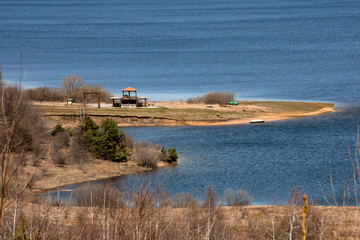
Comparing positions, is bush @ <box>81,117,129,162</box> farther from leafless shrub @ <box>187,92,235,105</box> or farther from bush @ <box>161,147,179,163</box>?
leafless shrub @ <box>187,92,235,105</box>

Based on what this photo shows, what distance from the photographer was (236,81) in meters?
109

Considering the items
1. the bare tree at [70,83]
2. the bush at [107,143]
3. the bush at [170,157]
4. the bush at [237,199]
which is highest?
the bare tree at [70,83]

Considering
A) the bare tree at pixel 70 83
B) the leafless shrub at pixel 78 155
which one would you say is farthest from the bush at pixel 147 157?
the bare tree at pixel 70 83

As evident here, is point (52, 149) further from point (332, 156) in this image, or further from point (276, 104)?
point (276, 104)

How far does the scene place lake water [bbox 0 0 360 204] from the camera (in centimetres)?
3741

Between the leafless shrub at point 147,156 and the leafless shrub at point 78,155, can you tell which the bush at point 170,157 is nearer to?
the leafless shrub at point 147,156

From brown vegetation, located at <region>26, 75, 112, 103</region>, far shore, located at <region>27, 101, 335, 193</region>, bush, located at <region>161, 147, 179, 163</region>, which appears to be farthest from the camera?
brown vegetation, located at <region>26, 75, 112, 103</region>

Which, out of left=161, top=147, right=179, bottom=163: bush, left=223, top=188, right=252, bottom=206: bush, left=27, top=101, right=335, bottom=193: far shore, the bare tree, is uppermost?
the bare tree

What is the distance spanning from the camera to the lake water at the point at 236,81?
3741cm

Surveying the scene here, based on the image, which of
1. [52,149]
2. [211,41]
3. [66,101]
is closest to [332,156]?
[52,149]

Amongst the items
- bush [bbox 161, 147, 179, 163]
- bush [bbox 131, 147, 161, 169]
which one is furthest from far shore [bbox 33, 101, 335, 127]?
bush [bbox 161, 147, 179, 163]

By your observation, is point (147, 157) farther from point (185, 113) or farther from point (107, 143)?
point (185, 113)

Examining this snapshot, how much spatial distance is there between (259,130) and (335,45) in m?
111

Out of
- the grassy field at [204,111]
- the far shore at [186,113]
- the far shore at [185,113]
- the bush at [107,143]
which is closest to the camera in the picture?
the bush at [107,143]
